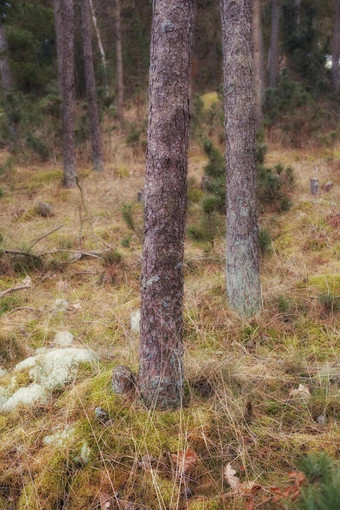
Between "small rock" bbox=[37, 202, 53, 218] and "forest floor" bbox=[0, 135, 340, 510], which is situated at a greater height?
"small rock" bbox=[37, 202, 53, 218]

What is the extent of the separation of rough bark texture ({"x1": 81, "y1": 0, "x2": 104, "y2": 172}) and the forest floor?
472 centimetres

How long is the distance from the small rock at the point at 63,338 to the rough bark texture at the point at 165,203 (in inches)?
49.0

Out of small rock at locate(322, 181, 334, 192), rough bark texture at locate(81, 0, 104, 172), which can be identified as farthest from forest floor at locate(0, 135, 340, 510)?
rough bark texture at locate(81, 0, 104, 172)

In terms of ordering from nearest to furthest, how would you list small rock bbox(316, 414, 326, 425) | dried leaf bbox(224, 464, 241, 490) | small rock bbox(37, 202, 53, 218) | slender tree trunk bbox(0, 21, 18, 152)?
dried leaf bbox(224, 464, 241, 490) → small rock bbox(316, 414, 326, 425) → small rock bbox(37, 202, 53, 218) → slender tree trunk bbox(0, 21, 18, 152)

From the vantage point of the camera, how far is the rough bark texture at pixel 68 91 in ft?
26.7

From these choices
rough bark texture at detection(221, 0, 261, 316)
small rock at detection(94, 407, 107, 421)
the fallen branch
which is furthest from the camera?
the fallen branch

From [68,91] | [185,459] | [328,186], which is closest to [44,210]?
[68,91]

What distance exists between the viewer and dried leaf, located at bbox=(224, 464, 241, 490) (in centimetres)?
196

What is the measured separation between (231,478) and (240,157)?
242 cm

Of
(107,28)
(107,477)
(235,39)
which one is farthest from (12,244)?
(107,28)

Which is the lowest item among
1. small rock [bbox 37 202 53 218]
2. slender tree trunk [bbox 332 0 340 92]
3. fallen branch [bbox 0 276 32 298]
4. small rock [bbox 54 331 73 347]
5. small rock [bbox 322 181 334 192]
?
small rock [bbox 54 331 73 347]

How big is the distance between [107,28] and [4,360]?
62.4 ft

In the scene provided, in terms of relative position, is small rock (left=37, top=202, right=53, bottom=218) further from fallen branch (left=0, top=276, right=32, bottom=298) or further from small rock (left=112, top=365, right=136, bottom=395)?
small rock (left=112, top=365, right=136, bottom=395)

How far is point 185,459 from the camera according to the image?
2051 mm
